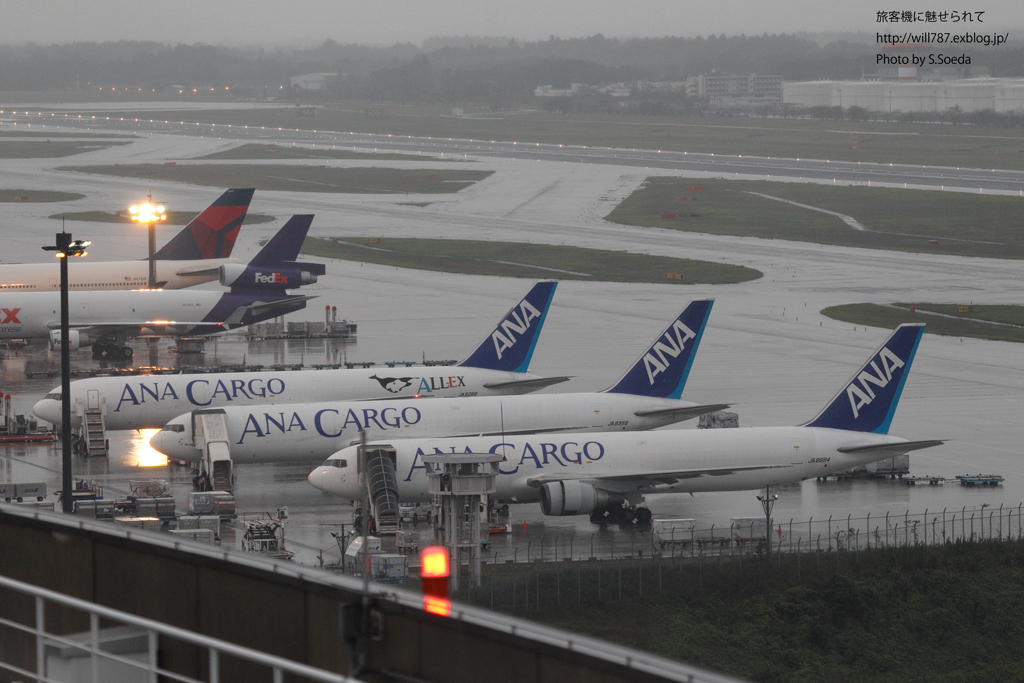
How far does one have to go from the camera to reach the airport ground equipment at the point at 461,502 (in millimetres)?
44156

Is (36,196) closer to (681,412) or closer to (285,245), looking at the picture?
(285,245)

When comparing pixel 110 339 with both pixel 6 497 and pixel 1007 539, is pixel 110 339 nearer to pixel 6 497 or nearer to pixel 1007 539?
pixel 6 497

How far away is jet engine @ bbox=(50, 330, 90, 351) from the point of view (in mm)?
82062

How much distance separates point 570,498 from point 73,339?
4432cm

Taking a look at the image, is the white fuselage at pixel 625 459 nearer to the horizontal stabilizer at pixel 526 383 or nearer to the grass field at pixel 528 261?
the horizontal stabilizer at pixel 526 383

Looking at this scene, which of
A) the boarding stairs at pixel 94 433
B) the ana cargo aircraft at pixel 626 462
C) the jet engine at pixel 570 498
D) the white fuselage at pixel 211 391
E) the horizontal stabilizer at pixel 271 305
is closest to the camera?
the jet engine at pixel 570 498

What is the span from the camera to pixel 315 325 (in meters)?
95.8

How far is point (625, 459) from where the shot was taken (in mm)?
51281

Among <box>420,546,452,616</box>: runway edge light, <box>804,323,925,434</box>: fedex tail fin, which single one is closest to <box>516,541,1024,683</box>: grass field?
<box>804,323,925,434</box>: fedex tail fin

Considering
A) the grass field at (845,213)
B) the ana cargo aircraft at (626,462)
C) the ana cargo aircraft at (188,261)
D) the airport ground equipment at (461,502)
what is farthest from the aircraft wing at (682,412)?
the grass field at (845,213)

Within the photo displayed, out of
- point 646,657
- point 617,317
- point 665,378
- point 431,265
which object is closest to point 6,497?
point 665,378

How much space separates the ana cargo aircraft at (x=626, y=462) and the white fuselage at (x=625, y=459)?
0.04 meters

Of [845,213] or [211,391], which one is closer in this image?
[211,391]

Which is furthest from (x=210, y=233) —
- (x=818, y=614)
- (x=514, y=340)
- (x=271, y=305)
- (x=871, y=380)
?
(x=818, y=614)
